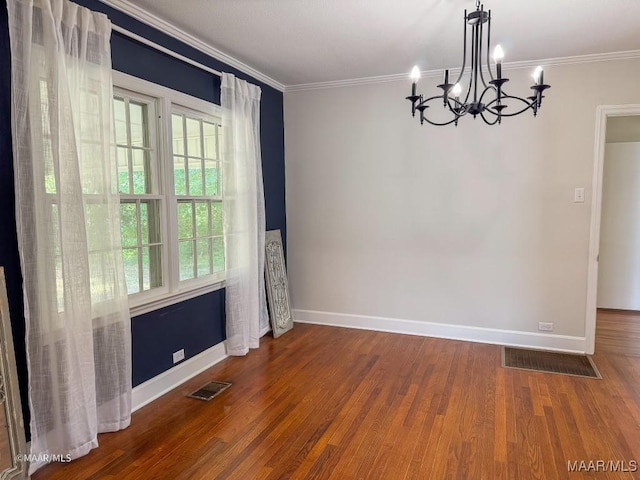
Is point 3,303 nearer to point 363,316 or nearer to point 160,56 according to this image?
point 160,56

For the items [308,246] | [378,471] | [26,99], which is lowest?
[378,471]

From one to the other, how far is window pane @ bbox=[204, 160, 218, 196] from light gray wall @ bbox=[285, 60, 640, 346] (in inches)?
47.5

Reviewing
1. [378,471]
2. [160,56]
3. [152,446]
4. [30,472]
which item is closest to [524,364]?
[378,471]

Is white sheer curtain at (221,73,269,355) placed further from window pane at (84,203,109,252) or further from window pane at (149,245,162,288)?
window pane at (84,203,109,252)

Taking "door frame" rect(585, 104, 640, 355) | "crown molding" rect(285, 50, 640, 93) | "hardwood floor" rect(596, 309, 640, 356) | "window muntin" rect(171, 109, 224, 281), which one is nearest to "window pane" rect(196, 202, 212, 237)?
"window muntin" rect(171, 109, 224, 281)

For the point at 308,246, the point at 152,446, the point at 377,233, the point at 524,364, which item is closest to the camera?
the point at 152,446

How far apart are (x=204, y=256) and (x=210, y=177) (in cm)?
66

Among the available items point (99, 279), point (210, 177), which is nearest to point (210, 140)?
point (210, 177)

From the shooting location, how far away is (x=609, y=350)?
3816 mm

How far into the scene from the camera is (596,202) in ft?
11.9

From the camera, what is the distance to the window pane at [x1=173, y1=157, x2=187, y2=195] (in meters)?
3.16

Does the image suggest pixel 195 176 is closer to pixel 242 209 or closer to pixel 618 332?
pixel 242 209

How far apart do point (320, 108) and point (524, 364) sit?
3104 mm

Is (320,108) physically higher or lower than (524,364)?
higher
